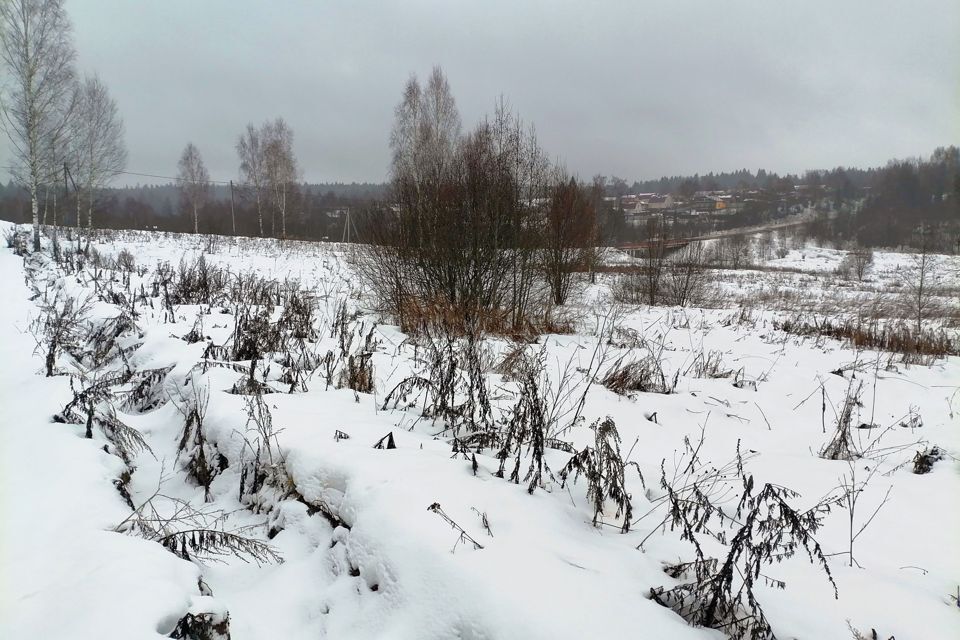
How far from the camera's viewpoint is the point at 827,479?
2.61 meters

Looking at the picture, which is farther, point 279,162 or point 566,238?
point 279,162

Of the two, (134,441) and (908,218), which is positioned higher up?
(908,218)

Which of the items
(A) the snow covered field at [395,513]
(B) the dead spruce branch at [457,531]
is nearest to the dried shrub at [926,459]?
(A) the snow covered field at [395,513]

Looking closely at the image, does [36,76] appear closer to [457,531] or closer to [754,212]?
[457,531]

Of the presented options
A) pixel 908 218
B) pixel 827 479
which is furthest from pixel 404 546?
pixel 908 218

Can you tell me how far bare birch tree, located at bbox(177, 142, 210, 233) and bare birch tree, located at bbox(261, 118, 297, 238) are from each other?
5172mm

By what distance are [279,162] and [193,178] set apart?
22.3 feet

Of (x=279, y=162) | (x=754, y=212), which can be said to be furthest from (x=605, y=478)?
(x=754, y=212)

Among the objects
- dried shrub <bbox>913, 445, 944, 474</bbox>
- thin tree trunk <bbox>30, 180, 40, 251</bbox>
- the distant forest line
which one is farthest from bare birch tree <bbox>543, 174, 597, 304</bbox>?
thin tree trunk <bbox>30, 180, 40, 251</bbox>

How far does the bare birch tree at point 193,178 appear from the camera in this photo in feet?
111

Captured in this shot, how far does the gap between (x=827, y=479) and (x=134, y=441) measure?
3.96m

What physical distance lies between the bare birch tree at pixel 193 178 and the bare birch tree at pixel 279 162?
5.17 m

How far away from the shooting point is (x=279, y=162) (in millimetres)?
33531

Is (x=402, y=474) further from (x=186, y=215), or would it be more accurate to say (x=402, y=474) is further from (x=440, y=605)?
(x=186, y=215)
